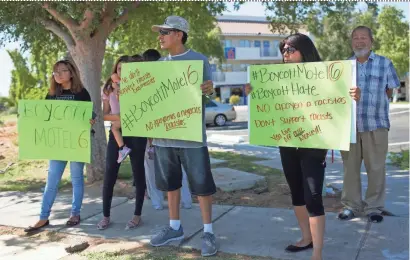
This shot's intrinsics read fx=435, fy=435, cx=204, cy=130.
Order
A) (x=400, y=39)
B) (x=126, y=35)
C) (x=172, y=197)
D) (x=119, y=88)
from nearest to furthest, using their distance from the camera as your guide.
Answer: (x=172, y=197)
(x=119, y=88)
(x=126, y=35)
(x=400, y=39)

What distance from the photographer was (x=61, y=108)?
4.57 m

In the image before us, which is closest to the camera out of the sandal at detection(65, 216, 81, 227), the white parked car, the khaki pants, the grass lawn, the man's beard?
the man's beard

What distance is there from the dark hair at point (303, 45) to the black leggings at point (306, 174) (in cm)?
73

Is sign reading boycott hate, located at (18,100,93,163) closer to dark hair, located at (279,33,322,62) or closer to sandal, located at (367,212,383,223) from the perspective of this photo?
dark hair, located at (279,33,322,62)

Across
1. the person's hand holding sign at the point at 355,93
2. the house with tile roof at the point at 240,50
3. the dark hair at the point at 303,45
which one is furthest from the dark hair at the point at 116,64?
the house with tile roof at the point at 240,50

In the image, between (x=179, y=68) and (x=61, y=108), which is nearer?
(x=179, y=68)

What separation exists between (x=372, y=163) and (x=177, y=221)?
2.10 meters

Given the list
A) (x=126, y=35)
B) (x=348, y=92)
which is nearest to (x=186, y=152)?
(x=348, y=92)

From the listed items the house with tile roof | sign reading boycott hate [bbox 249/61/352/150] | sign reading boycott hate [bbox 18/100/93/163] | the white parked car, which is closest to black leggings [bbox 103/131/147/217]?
sign reading boycott hate [bbox 18/100/93/163]

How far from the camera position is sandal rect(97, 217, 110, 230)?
457 cm

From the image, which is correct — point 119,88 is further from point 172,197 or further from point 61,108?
point 172,197

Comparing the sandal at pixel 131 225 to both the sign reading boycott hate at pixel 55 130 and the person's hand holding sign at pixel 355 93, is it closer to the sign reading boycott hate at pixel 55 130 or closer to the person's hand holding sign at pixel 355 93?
the sign reading boycott hate at pixel 55 130

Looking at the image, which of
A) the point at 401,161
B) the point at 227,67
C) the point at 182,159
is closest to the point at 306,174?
the point at 182,159

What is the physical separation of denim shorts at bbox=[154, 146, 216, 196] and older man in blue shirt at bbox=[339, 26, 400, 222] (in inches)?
64.4
